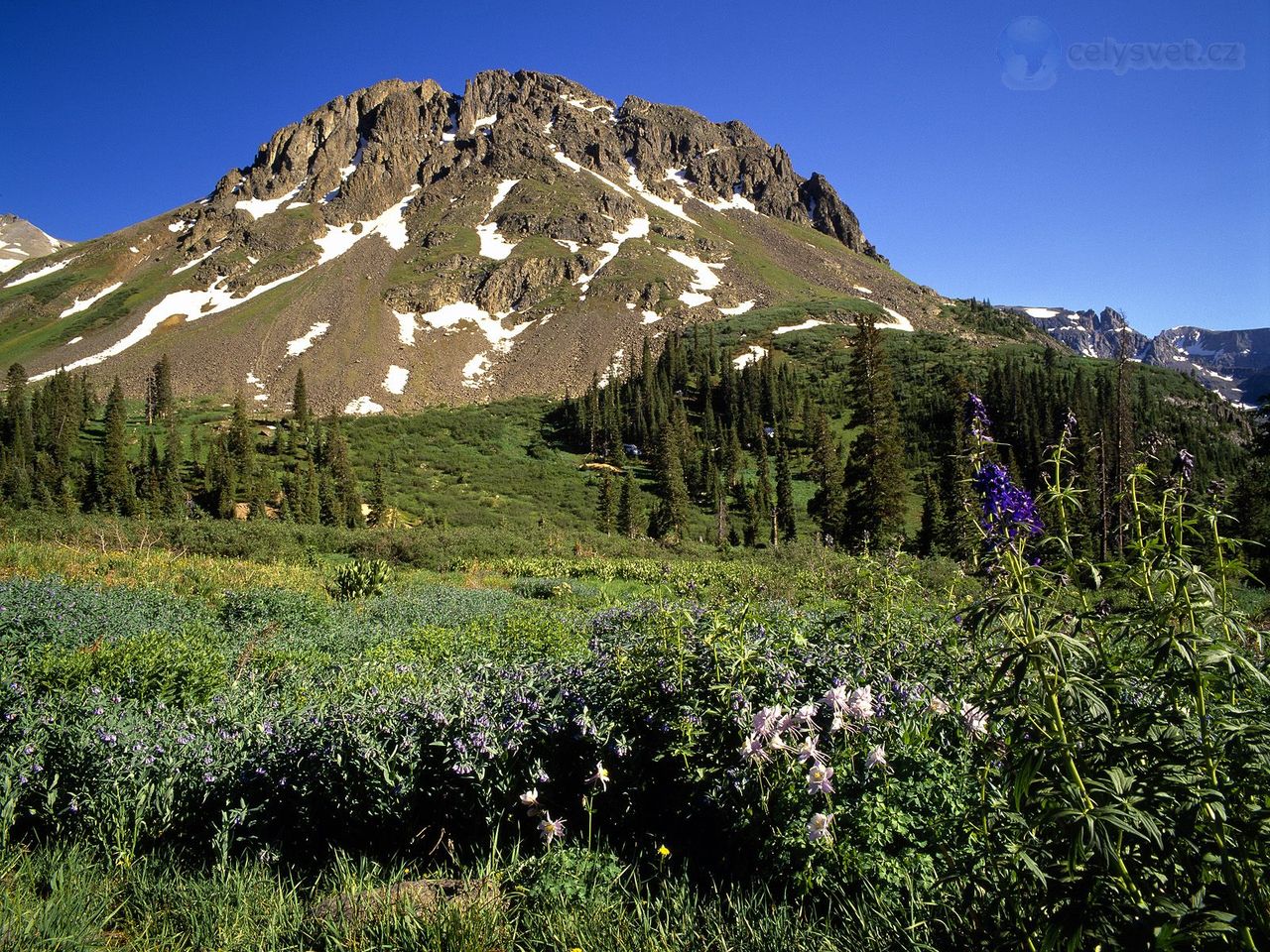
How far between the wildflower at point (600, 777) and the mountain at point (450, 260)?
297ft

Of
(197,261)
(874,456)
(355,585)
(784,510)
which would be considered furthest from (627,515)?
(197,261)

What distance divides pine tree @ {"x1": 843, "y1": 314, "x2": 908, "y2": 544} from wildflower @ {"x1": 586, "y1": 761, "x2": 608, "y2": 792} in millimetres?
24436

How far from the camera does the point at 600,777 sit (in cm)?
329

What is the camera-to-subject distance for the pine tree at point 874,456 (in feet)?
89.3

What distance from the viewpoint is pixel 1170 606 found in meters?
1.80

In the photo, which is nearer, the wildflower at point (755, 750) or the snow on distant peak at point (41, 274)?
the wildflower at point (755, 750)

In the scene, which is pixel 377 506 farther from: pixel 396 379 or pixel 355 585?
pixel 396 379

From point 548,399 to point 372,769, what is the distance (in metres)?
89.1

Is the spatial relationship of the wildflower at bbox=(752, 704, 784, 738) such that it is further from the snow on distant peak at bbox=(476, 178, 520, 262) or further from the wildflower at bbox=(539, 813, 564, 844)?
the snow on distant peak at bbox=(476, 178, 520, 262)

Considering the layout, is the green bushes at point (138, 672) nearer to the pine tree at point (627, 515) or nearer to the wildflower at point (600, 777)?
the wildflower at point (600, 777)

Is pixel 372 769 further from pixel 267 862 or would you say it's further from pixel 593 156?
pixel 593 156

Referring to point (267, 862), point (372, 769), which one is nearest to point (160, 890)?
point (267, 862)

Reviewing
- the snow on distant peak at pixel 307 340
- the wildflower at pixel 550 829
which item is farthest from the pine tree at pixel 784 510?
the snow on distant peak at pixel 307 340

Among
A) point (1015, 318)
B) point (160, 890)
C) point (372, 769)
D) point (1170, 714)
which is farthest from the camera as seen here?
point (1015, 318)
